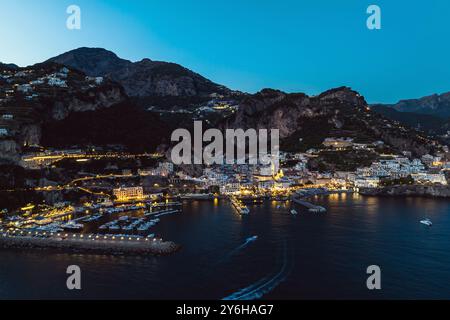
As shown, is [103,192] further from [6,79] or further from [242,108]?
[242,108]

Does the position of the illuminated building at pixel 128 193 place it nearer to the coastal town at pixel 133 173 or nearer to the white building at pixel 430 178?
the coastal town at pixel 133 173

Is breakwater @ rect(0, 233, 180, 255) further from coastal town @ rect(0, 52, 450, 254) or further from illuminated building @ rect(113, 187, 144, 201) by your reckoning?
illuminated building @ rect(113, 187, 144, 201)

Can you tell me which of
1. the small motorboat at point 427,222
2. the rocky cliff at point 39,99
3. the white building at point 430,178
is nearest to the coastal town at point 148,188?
the white building at point 430,178

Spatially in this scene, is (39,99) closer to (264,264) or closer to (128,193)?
(128,193)

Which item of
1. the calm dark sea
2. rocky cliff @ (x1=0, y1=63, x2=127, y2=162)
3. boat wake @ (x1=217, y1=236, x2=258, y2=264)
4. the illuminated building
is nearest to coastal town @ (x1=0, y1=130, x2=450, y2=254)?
the illuminated building

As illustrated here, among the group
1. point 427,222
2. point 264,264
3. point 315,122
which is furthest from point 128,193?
point 315,122
